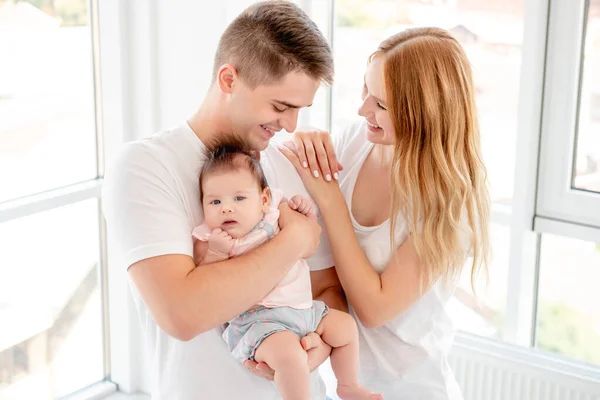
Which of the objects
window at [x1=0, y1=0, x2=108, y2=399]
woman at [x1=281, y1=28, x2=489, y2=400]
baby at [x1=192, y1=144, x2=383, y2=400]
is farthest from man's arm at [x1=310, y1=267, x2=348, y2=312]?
window at [x1=0, y1=0, x2=108, y2=399]

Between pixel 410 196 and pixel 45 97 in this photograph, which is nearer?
pixel 410 196

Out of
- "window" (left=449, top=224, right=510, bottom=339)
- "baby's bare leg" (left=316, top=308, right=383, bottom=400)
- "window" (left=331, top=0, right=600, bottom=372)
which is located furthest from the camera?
"window" (left=449, top=224, right=510, bottom=339)

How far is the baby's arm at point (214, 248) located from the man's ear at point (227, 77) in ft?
1.09

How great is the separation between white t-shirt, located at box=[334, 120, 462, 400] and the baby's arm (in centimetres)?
42

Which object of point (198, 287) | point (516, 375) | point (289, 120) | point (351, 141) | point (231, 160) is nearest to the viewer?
point (198, 287)

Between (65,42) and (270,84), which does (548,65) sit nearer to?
(270,84)

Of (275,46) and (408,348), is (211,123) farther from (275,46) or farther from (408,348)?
(408,348)

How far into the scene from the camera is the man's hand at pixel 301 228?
173 centimetres

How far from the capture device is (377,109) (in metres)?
1.89

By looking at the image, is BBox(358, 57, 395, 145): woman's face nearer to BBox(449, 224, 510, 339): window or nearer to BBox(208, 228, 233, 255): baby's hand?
BBox(208, 228, 233, 255): baby's hand

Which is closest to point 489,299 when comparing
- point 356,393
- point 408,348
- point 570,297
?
point 570,297

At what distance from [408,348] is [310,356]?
1.17 ft

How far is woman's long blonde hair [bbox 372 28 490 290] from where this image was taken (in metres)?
1.83

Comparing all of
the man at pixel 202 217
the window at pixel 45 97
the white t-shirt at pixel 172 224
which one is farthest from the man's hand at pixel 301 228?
the window at pixel 45 97
